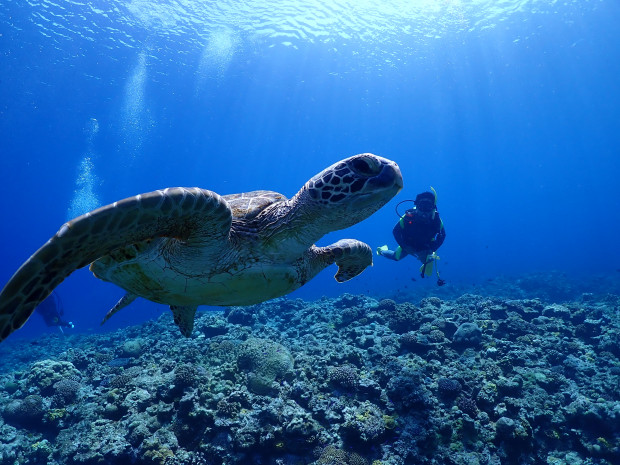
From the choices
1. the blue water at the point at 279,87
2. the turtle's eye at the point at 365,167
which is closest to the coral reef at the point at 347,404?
the turtle's eye at the point at 365,167

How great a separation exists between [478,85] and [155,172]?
2643 inches

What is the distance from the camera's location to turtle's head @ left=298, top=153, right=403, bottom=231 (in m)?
2.05

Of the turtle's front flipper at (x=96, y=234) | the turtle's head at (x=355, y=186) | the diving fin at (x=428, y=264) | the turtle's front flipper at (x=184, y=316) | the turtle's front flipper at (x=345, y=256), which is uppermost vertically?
the diving fin at (x=428, y=264)

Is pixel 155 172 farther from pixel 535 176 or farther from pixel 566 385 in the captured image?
pixel 535 176

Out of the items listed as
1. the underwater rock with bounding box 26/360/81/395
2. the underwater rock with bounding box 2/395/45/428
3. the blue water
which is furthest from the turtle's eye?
the blue water

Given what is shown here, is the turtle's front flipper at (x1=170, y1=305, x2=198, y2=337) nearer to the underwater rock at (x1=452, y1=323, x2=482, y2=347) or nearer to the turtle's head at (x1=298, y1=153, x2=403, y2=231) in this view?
the turtle's head at (x1=298, y1=153, x2=403, y2=231)

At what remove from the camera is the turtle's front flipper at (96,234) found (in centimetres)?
143

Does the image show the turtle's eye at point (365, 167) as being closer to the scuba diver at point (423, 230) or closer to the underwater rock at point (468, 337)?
the underwater rock at point (468, 337)

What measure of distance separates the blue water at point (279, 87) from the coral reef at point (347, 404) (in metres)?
21.7

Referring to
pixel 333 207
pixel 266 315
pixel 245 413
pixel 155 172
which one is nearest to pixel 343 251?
pixel 333 207

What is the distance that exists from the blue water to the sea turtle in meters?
24.0

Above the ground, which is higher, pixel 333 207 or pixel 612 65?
pixel 612 65

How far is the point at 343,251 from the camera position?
358 centimetres

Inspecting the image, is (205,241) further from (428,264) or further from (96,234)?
(428,264)
